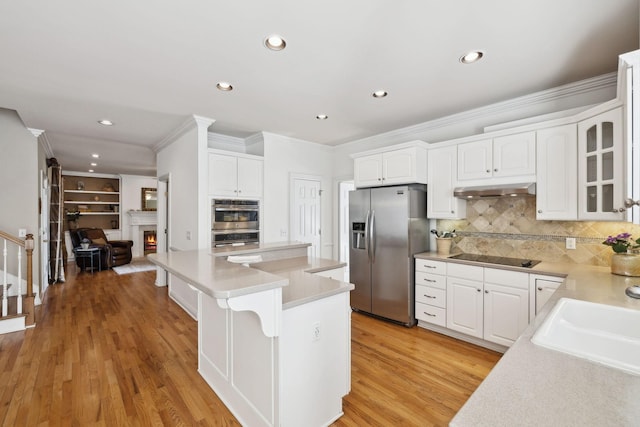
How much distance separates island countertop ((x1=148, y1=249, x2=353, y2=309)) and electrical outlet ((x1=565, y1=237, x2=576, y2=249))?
230cm

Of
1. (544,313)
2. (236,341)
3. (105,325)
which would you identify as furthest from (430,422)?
(105,325)

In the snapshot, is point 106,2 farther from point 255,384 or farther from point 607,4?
point 607,4

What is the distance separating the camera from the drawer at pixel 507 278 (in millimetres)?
2609

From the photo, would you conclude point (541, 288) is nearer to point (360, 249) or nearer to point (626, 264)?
point (626, 264)

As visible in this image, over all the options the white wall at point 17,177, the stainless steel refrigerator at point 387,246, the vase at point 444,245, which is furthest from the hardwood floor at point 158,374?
the white wall at point 17,177

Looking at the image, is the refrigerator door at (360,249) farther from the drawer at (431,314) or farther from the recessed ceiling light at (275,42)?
the recessed ceiling light at (275,42)

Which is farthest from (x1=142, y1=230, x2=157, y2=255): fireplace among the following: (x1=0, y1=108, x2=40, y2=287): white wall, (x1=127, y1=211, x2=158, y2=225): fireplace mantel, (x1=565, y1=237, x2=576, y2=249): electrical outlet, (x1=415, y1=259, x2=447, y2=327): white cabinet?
(x1=565, y1=237, x2=576, y2=249): electrical outlet

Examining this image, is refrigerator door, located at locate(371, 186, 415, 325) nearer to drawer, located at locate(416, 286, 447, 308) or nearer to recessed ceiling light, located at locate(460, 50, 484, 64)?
drawer, located at locate(416, 286, 447, 308)

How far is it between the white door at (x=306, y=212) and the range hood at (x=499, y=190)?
2.31 metres

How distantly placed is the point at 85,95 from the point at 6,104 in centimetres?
110

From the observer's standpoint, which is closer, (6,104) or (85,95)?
(85,95)

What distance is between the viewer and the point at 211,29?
190 cm

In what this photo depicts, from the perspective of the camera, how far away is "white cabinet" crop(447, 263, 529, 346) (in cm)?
264

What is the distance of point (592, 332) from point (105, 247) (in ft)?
27.2
